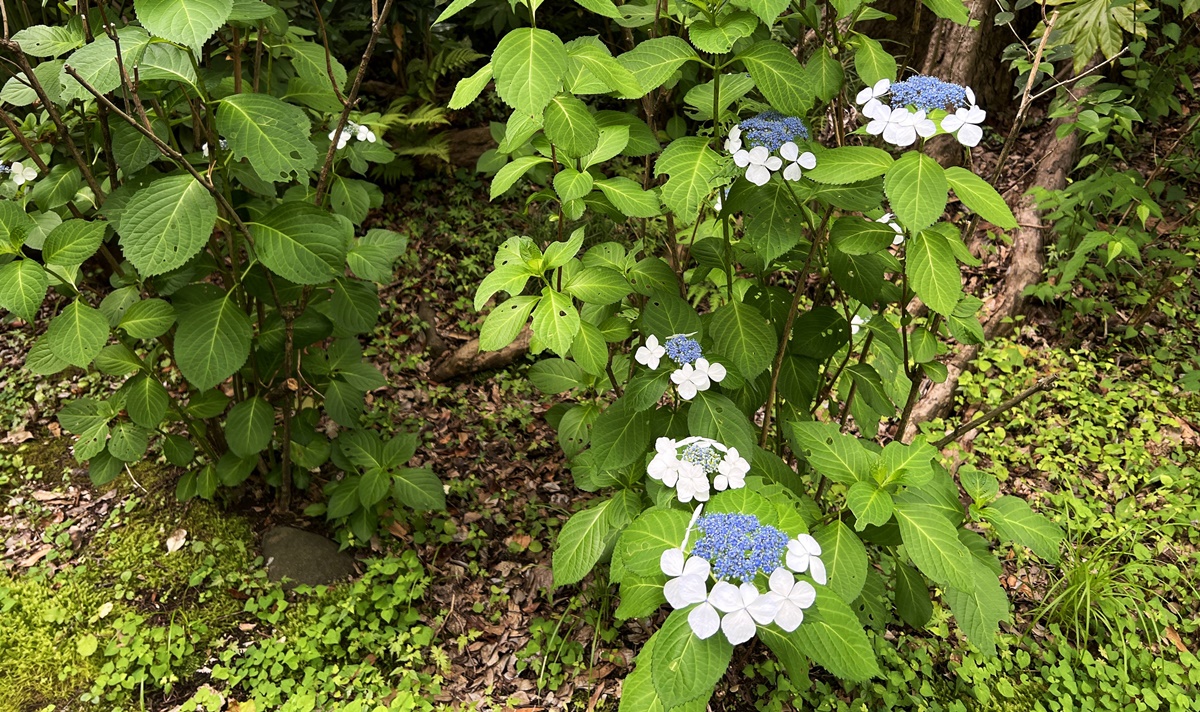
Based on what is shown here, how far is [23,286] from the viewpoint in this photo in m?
1.97

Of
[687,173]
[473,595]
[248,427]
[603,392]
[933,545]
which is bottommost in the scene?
[473,595]

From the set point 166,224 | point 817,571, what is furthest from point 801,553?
point 166,224

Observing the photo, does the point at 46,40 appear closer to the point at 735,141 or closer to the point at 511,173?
the point at 511,173

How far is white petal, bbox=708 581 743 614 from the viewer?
1.07 m

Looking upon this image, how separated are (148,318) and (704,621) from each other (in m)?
2.01

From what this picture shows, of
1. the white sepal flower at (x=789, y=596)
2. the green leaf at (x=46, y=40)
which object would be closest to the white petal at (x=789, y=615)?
the white sepal flower at (x=789, y=596)

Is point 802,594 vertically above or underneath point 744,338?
above

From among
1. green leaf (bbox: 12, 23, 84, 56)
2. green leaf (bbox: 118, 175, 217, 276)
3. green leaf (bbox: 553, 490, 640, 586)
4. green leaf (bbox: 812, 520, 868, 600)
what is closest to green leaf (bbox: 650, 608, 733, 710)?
green leaf (bbox: 812, 520, 868, 600)

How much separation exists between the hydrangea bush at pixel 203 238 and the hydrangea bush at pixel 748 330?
2.20 feet

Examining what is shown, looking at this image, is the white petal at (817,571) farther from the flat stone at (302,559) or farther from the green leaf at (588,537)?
the flat stone at (302,559)

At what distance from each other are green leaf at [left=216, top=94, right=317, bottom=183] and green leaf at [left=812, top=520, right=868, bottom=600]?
5.17 feet

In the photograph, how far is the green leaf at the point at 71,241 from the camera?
6.70ft

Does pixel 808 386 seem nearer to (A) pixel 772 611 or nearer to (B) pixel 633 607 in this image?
(B) pixel 633 607

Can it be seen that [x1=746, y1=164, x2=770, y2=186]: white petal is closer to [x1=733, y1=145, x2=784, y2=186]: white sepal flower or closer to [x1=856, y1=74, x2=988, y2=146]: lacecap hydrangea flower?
[x1=733, y1=145, x2=784, y2=186]: white sepal flower
